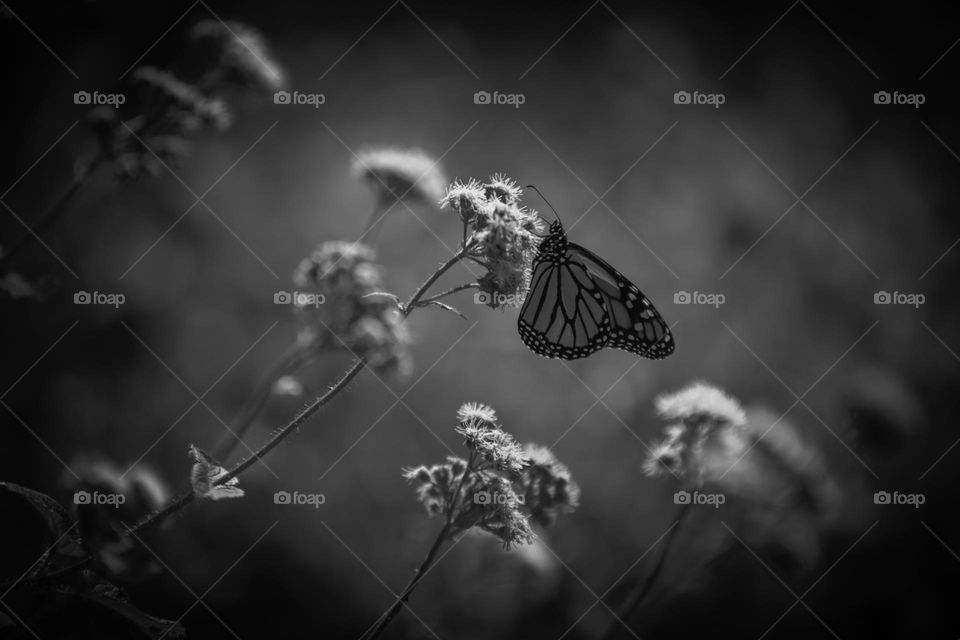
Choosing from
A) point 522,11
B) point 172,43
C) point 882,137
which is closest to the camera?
point 172,43

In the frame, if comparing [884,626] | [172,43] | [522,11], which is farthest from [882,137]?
[172,43]

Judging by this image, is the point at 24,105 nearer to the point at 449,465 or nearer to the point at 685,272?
the point at 449,465

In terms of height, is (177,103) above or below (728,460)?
above

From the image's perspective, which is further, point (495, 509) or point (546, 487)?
point (546, 487)

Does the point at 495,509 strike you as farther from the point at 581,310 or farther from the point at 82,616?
the point at 82,616


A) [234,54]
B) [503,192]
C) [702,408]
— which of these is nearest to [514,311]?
[702,408]

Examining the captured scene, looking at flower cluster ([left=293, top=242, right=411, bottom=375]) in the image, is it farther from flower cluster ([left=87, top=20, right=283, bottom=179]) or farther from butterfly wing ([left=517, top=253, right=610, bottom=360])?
flower cluster ([left=87, top=20, right=283, bottom=179])

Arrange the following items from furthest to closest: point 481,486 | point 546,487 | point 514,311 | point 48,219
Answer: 1. point 514,311
2. point 546,487
3. point 48,219
4. point 481,486
